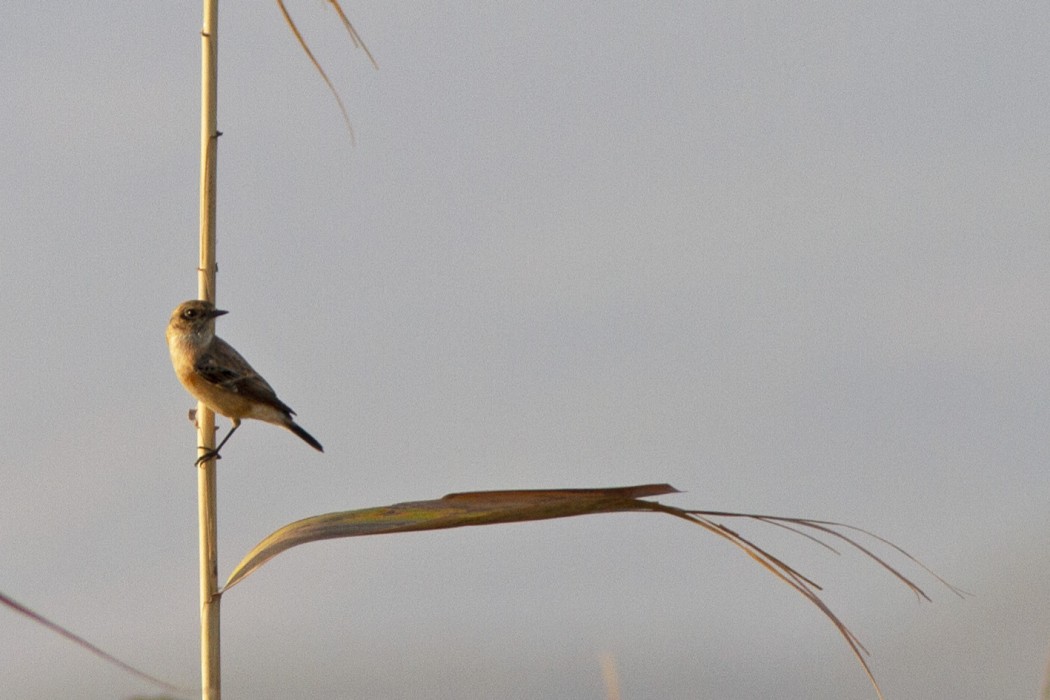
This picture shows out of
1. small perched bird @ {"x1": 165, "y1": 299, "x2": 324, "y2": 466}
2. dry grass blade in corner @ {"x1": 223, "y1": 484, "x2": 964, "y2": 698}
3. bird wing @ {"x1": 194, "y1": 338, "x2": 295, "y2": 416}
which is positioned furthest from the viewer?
bird wing @ {"x1": 194, "y1": 338, "x2": 295, "y2": 416}

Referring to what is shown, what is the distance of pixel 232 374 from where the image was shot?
225 inches

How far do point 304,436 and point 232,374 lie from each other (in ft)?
3.00

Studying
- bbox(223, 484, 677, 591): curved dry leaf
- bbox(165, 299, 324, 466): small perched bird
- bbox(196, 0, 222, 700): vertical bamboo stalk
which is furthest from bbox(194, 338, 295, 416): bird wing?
bbox(223, 484, 677, 591): curved dry leaf

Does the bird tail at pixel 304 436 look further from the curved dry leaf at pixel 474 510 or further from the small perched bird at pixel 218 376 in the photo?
the curved dry leaf at pixel 474 510

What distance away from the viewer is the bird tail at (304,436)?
6282 mm

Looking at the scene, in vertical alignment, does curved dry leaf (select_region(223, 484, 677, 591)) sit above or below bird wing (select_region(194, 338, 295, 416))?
below

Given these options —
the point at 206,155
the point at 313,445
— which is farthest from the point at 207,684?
the point at 313,445

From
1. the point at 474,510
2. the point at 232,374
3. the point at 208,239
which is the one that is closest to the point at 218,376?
the point at 232,374

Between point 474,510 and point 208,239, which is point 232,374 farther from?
point 474,510

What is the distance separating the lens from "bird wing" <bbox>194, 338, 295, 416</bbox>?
554 cm

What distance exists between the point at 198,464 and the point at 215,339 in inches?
117

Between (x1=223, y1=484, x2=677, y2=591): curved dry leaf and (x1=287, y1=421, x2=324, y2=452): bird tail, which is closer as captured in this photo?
(x1=223, y1=484, x2=677, y2=591): curved dry leaf

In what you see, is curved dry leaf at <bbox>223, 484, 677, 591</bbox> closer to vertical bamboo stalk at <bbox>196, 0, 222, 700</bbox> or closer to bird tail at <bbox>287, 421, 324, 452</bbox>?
vertical bamboo stalk at <bbox>196, 0, 222, 700</bbox>

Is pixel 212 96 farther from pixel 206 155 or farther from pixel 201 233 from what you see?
pixel 201 233
